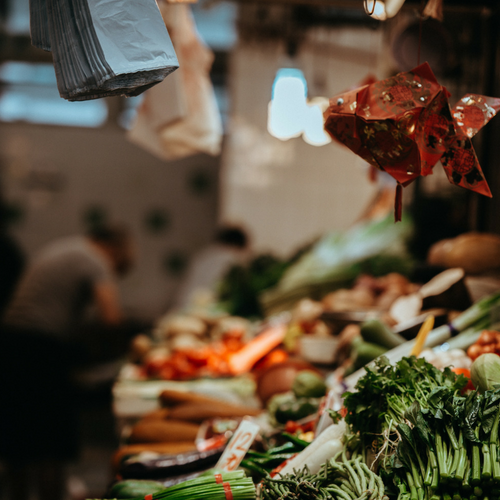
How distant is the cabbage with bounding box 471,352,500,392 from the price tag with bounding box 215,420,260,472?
736 millimetres

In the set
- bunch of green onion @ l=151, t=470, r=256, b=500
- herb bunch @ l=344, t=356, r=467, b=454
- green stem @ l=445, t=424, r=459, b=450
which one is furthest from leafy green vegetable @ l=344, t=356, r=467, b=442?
bunch of green onion @ l=151, t=470, r=256, b=500

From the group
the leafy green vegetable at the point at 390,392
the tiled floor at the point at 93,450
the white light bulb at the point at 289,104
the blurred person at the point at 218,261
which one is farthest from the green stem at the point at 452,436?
the blurred person at the point at 218,261

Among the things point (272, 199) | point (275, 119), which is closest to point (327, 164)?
point (272, 199)

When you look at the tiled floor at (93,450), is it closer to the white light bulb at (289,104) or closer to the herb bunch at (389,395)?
the white light bulb at (289,104)

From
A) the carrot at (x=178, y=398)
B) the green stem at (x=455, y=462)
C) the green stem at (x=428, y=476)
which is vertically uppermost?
the green stem at (x=455, y=462)

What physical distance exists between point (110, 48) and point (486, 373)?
4.65 feet

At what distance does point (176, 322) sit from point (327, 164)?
262 cm

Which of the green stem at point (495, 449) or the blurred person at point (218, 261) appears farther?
the blurred person at point (218, 261)

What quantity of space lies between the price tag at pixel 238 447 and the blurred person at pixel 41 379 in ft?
8.42

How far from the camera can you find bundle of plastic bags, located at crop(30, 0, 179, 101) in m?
1.41

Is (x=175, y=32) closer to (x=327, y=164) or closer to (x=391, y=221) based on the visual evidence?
(x=391, y=221)

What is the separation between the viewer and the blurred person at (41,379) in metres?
4.15

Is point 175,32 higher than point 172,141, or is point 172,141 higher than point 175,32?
point 175,32

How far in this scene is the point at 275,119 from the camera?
3.83 meters
